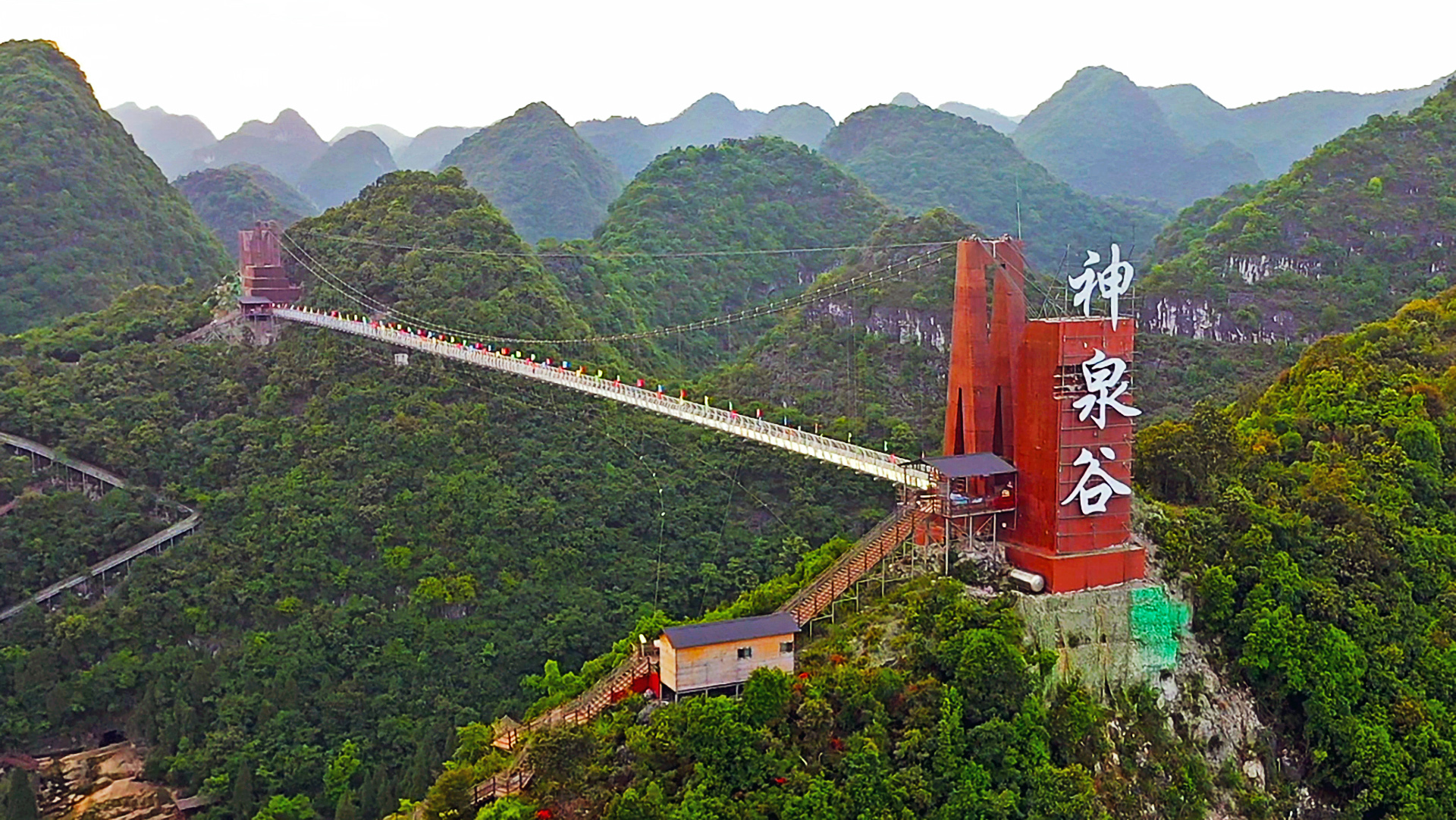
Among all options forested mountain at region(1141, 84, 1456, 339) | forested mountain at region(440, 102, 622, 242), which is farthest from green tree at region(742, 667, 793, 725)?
forested mountain at region(440, 102, 622, 242)

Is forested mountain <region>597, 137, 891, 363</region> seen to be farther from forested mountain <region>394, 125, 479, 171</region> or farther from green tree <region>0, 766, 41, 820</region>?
forested mountain <region>394, 125, 479, 171</region>

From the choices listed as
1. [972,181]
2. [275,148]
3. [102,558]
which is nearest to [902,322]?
[102,558]

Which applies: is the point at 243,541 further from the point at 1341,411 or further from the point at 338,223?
the point at 1341,411

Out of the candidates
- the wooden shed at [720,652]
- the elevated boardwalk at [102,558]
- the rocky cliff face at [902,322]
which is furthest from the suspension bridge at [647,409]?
the rocky cliff face at [902,322]

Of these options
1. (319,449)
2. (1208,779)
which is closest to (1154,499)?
(1208,779)

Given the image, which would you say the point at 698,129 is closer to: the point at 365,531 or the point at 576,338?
the point at 576,338
